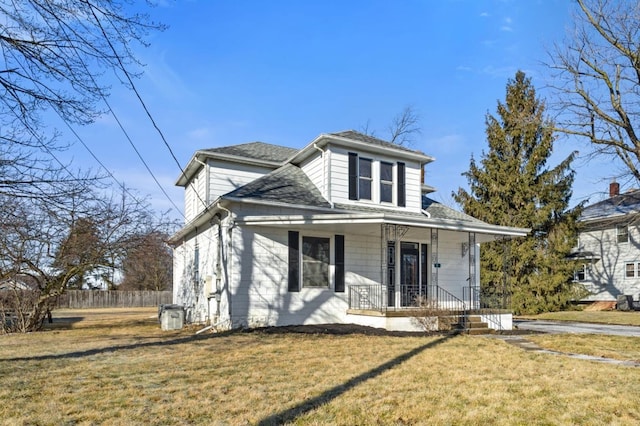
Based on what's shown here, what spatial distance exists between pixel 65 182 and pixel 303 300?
7.86 m

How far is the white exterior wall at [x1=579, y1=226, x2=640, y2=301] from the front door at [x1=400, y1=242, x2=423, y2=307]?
50.9ft

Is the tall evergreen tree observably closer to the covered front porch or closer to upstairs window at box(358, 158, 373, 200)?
the covered front porch

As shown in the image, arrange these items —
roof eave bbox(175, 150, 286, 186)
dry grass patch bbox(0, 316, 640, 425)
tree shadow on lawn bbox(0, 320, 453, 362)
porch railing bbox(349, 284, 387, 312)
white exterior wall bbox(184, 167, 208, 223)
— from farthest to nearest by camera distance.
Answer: white exterior wall bbox(184, 167, 208, 223) → roof eave bbox(175, 150, 286, 186) → porch railing bbox(349, 284, 387, 312) → tree shadow on lawn bbox(0, 320, 453, 362) → dry grass patch bbox(0, 316, 640, 425)

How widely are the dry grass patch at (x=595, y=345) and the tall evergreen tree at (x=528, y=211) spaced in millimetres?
11268

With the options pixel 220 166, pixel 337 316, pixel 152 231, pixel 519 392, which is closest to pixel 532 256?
pixel 337 316

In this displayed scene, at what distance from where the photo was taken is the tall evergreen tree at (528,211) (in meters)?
22.7

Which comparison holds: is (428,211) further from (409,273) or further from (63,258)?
(63,258)

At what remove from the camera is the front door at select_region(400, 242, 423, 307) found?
14.7m

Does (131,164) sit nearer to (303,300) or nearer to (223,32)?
(223,32)

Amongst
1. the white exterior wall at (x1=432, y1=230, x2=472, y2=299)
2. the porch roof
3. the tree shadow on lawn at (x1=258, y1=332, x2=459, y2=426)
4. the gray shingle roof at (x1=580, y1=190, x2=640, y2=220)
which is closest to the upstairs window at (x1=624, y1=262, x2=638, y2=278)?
the gray shingle roof at (x1=580, y1=190, x2=640, y2=220)

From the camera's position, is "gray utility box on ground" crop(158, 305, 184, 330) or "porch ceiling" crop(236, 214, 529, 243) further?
"gray utility box on ground" crop(158, 305, 184, 330)

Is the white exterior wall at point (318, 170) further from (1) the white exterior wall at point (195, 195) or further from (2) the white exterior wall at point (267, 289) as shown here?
(1) the white exterior wall at point (195, 195)

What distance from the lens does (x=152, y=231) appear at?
624 inches

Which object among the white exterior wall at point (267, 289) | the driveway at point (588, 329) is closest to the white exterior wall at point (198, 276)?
the white exterior wall at point (267, 289)
